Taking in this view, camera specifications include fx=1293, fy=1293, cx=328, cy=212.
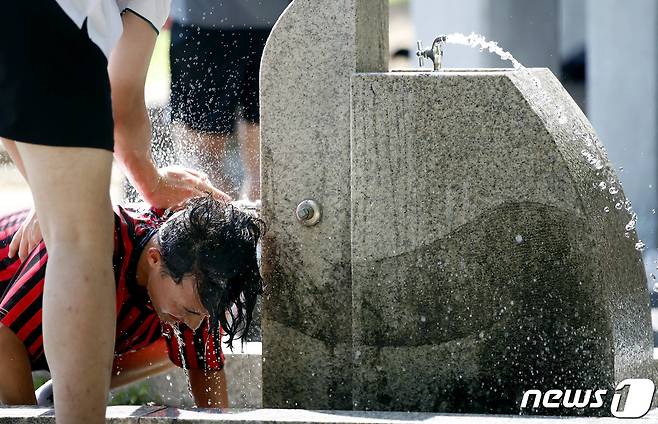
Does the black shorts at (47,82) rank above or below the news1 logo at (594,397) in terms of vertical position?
above

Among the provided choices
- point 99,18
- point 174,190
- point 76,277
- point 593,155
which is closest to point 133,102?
point 174,190

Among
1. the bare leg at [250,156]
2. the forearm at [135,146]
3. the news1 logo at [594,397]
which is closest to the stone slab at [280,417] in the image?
the news1 logo at [594,397]

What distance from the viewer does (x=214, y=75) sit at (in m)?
5.05

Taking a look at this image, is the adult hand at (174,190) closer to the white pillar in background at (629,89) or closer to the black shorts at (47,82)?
the black shorts at (47,82)

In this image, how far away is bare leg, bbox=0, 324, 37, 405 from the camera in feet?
11.2

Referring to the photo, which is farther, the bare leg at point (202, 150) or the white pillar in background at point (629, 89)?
the white pillar in background at point (629, 89)

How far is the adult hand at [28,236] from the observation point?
11.7 ft

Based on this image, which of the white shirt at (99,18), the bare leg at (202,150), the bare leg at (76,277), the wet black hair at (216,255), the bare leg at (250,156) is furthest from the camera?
the bare leg at (202,150)

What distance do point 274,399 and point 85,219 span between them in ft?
3.23

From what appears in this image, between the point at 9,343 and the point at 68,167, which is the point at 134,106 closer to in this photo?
the point at 9,343

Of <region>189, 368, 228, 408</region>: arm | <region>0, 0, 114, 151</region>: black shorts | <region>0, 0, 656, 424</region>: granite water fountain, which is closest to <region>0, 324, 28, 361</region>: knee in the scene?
<region>189, 368, 228, 408</region>: arm

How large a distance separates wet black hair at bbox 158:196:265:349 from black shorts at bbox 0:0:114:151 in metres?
0.64

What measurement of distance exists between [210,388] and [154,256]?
0.46 meters

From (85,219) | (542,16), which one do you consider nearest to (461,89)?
(85,219)
